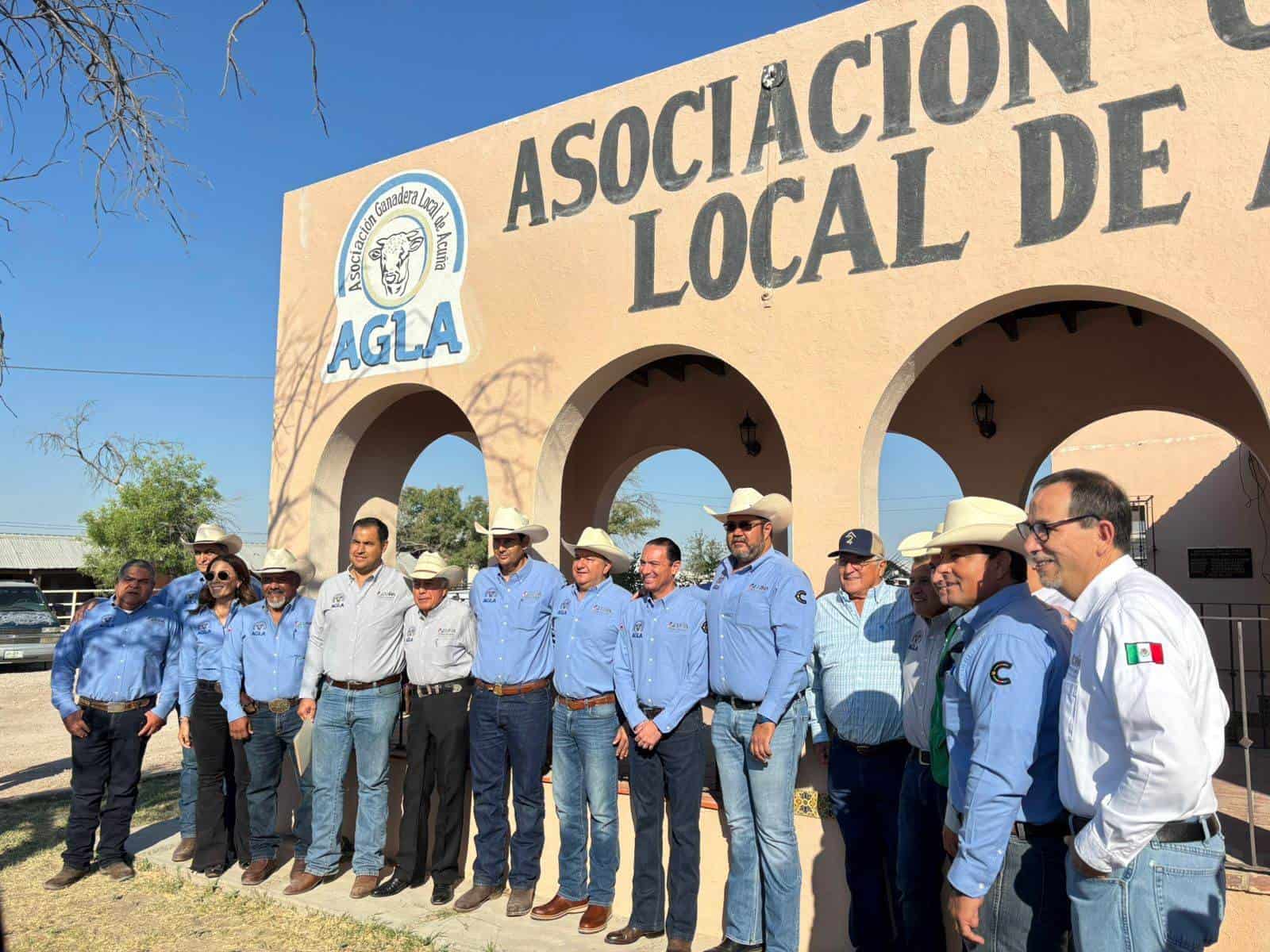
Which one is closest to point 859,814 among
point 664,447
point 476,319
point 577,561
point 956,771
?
point 956,771

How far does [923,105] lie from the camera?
5.27m

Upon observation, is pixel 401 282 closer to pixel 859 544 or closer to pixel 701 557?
pixel 859 544

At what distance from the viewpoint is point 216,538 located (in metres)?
6.40

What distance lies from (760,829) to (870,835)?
0.48 metres

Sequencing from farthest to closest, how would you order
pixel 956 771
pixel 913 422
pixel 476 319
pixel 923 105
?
pixel 913 422
pixel 476 319
pixel 923 105
pixel 956 771

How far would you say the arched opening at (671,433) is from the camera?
976cm

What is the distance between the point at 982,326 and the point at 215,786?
275 inches

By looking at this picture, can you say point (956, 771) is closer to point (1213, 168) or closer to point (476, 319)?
point (1213, 168)

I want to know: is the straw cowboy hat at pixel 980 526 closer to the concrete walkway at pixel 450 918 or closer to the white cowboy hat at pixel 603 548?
the white cowboy hat at pixel 603 548

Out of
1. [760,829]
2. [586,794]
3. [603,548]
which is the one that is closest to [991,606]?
[760,829]

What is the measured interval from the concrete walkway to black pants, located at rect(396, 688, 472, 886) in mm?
209

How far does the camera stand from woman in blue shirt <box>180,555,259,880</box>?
6020 mm

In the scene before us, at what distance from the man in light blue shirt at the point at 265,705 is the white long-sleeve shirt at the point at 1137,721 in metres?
4.63

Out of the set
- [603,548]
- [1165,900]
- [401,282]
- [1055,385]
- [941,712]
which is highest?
[401,282]
